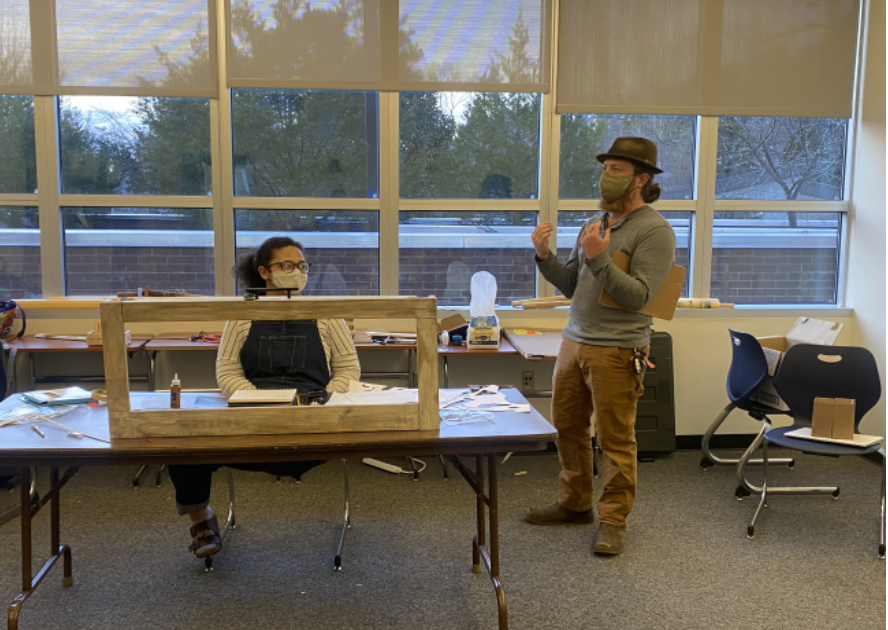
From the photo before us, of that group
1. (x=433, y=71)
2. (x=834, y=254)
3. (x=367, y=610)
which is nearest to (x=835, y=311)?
(x=834, y=254)

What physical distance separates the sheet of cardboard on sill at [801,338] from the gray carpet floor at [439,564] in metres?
0.66

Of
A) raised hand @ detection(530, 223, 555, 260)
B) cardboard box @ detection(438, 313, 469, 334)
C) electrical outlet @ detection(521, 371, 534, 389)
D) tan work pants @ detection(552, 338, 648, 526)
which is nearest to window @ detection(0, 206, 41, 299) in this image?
cardboard box @ detection(438, 313, 469, 334)

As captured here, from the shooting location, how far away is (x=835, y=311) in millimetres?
4305

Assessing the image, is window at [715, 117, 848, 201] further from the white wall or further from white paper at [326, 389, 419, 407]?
white paper at [326, 389, 419, 407]

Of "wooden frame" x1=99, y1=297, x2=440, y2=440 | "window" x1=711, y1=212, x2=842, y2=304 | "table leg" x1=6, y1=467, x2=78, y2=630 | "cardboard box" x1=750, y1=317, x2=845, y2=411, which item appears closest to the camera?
"wooden frame" x1=99, y1=297, x2=440, y2=440

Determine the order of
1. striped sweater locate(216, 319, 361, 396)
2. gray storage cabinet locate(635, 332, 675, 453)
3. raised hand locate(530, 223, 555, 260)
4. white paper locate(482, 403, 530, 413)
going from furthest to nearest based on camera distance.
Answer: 1. gray storage cabinet locate(635, 332, 675, 453)
2. raised hand locate(530, 223, 555, 260)
3. striped sweater locate(216, 319, 361, 396)
4. white paper locate(482, 403, 530, 413)

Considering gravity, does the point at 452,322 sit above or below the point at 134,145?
below

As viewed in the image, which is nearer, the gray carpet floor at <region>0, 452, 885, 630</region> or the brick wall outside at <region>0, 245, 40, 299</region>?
the gray carpet floor at <region>0, 452, 885, 630</region>

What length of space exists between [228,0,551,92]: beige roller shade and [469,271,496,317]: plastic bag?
1.07 m

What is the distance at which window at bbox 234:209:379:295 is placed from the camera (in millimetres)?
4152

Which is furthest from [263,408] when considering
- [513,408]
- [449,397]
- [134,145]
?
[134,145]

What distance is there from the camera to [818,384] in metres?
3.13

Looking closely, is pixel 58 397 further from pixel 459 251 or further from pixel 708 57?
pixel 708 57

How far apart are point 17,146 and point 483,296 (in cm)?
270
